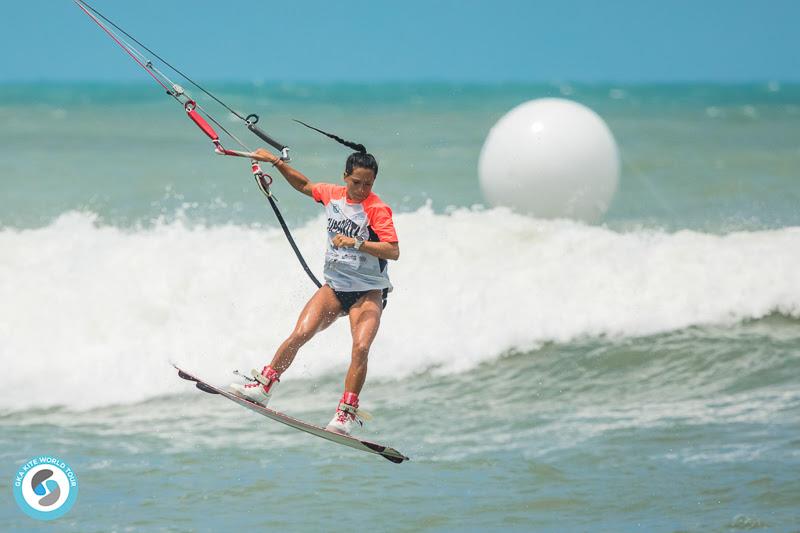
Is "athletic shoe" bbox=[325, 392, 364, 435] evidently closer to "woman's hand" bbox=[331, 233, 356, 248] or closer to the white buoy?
"woman's hand" bbox=[331, 233, 356, 248]

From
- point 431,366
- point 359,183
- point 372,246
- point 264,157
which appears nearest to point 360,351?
point 372,246

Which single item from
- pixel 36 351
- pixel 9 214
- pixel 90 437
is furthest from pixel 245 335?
pixel 9 214

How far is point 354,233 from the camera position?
7309mm

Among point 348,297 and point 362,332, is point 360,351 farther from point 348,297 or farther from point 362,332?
point 348,297

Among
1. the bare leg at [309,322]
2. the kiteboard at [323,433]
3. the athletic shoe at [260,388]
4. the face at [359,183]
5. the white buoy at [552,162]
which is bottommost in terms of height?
the kiteboard at [323,433]

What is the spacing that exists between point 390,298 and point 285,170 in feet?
17.2

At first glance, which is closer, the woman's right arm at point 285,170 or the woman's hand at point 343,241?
the woman's hand at point 343,241

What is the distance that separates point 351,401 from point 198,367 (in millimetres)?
4794

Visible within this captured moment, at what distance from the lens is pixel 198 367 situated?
11938 millimetres

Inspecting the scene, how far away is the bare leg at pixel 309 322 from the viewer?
7.53 metres

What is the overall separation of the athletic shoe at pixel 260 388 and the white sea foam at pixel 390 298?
3783 mm

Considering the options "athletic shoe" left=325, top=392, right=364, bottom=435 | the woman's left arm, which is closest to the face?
the woman's left arm

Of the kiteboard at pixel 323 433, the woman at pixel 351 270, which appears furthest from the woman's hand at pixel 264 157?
the kiteboard at pixel 323 433

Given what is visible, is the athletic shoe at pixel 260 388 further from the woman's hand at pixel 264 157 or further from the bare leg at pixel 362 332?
the woman's hand at pixel 264 157
